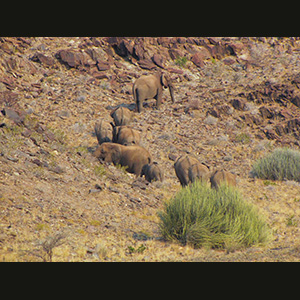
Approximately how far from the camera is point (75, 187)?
13930 mm

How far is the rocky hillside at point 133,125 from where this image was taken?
34.6ft

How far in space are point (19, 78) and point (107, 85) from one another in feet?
18.1

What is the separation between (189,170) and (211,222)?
13.3 feet

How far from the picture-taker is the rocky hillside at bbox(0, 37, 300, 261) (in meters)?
10.6

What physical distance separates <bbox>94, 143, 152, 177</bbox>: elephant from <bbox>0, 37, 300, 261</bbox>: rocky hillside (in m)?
0.42

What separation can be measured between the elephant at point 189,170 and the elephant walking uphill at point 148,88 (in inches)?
372

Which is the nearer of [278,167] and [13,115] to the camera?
[13,115]

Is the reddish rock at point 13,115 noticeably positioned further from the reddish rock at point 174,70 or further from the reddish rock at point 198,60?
the reddish rock at point 198,60

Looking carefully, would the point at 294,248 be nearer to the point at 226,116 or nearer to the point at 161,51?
the point at 226,116

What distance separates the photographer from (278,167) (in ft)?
64.8

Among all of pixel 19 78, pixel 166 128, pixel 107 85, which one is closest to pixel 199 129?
pixel 166 128

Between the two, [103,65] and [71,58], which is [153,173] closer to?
[71,58]

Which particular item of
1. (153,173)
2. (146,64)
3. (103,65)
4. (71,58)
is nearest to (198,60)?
(146,64)


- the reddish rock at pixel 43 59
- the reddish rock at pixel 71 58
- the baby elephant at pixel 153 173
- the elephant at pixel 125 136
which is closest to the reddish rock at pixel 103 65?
Result: the reddish rock at pixel 71 58
